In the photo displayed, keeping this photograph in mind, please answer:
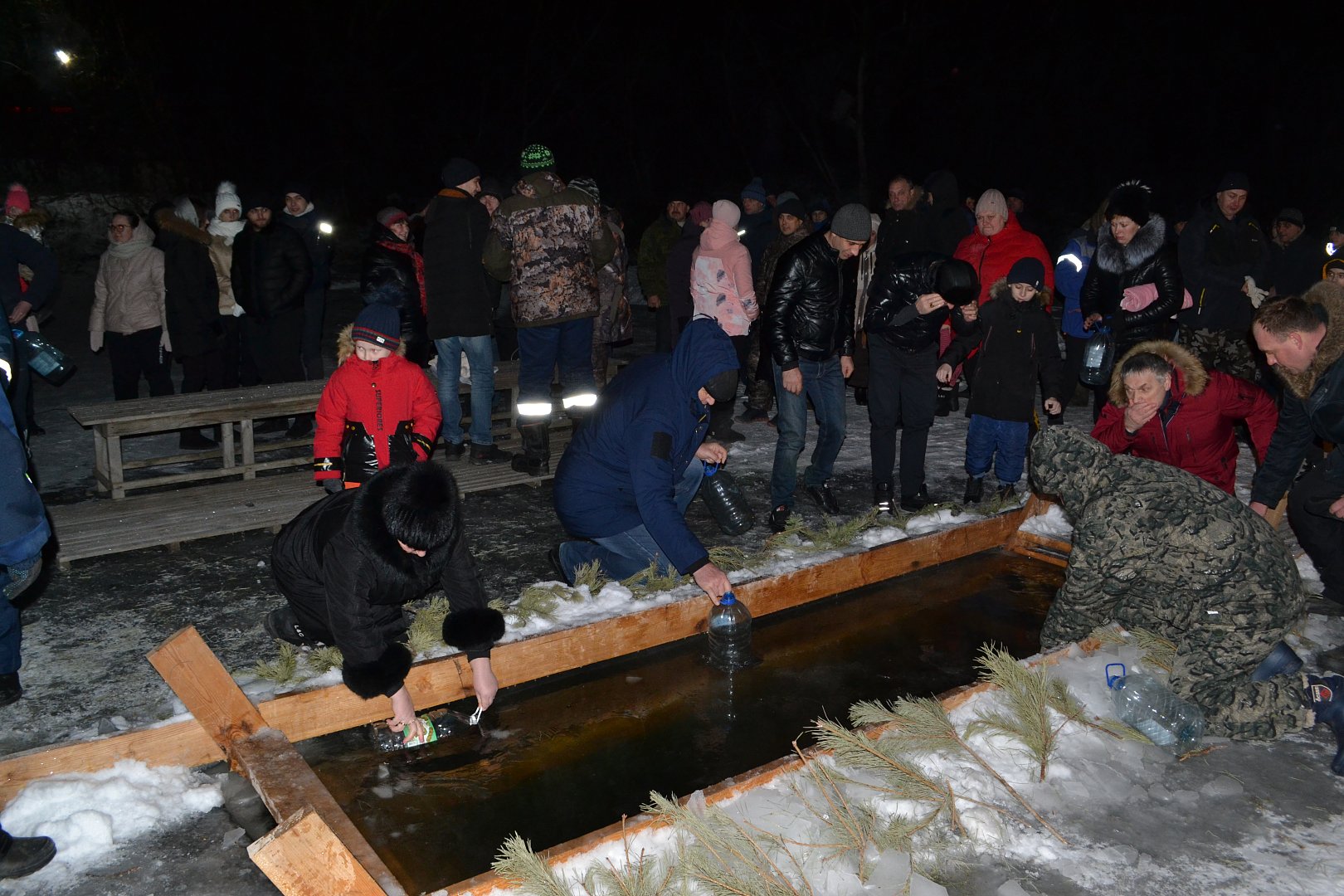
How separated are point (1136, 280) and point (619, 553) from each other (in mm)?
4229

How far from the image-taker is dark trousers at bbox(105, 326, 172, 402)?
781 cm

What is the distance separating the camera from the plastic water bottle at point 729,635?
Answer: 4.52 meters

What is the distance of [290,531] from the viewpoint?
13.0 feet

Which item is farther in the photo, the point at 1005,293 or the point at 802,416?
the point at 1005,293

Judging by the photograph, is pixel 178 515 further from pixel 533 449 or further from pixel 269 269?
pixel 269 269

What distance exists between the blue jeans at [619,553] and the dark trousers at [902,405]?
5.47 ft

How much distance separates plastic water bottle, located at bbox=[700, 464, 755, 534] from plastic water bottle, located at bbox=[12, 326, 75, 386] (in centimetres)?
336

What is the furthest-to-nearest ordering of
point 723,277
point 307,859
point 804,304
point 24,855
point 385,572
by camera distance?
point 723,277 < point 804,304 < point 385,572 < point 24,855 < point 307,859

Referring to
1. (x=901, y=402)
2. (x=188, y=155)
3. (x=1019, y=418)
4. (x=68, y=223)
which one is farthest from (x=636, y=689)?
(x=188, y=155)

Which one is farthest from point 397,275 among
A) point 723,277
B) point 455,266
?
point 723,277

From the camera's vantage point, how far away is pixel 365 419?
5.05 m

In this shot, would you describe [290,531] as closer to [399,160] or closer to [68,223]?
[68,223]

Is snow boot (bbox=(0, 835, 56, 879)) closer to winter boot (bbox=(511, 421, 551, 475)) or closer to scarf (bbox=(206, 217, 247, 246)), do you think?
winter boot (bbox=(511, 421, 551, 475))

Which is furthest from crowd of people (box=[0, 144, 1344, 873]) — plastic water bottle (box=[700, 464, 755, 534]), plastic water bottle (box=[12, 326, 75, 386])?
plastic water bottle (box=[700, 464, 755, 534])
